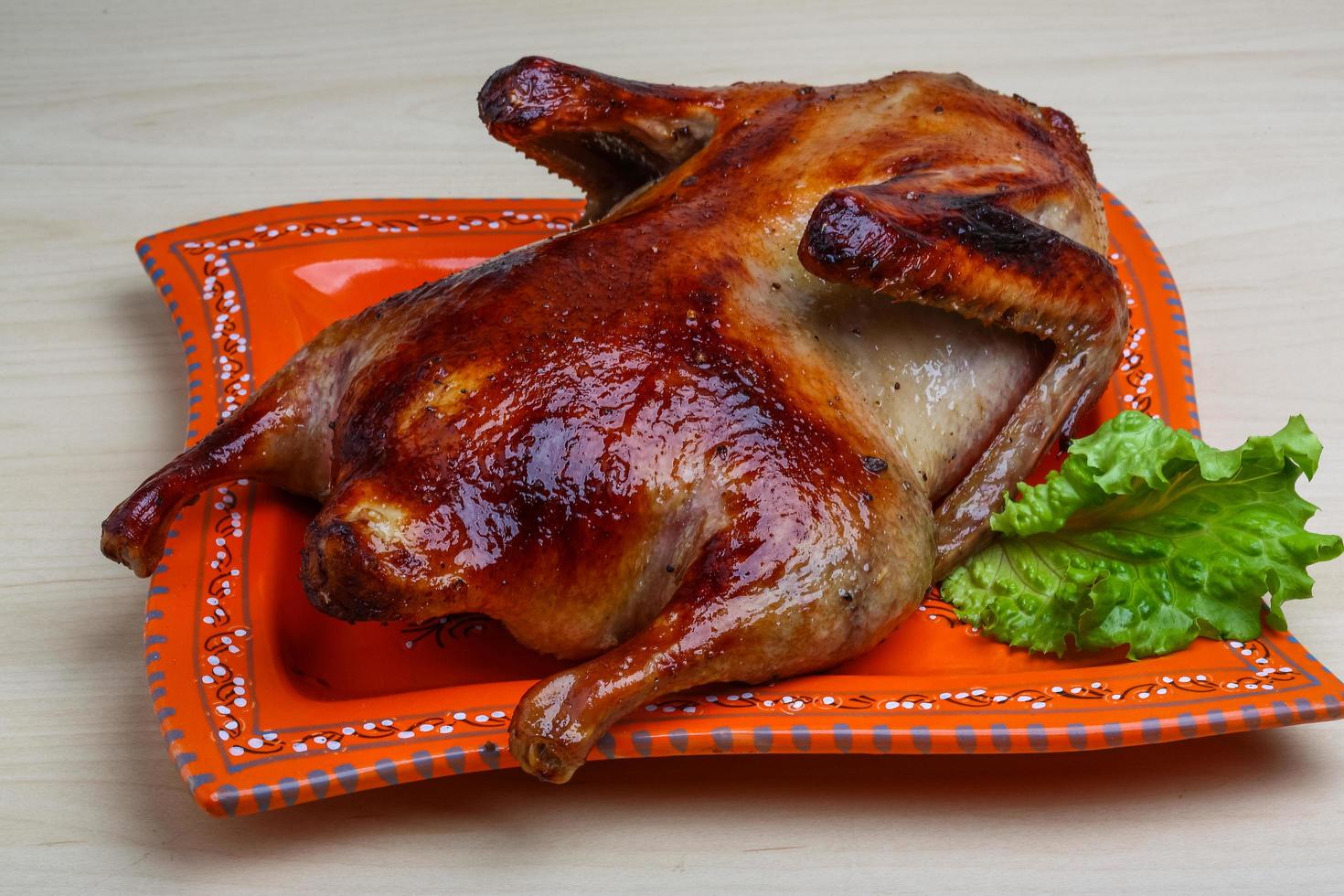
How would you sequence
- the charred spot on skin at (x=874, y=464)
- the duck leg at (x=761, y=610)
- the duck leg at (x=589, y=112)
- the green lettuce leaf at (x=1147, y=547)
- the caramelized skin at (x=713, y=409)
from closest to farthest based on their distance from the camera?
the duck leg at (x=761, y=610), the caramelized skin at (x=713, y=409), the charred spot on skin at (x=874, y=464), the green lettuce leaf at (x=1147, y=547), the duck leg at (x=589, y=112)

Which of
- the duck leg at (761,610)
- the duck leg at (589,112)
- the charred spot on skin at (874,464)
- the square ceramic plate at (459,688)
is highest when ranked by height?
the duck leg at (589,112)

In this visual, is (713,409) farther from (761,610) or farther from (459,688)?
(459,688)

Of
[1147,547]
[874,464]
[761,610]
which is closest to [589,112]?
[874,464]

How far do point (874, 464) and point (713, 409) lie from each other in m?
0.36

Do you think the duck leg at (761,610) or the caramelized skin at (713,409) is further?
the caramelized skin at (713,409)

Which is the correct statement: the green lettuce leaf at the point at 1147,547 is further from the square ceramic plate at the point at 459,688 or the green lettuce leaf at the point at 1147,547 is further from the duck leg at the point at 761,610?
the duck leg at the point at 761,610

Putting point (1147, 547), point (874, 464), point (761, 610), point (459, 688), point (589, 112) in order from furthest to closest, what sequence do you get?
point (589, 112), point (1147, 547), point (874, 464), point (459, 688), point (761, 610)

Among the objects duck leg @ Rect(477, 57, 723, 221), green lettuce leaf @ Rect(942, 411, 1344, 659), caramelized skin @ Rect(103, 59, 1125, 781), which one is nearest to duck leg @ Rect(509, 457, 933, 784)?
caramelized skin @ Rect(103, 59, 1125, 781)

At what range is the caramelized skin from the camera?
9.68 ft

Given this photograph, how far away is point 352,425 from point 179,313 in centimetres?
127

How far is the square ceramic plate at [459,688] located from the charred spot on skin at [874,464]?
1.37 feet

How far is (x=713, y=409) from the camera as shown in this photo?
3.11m

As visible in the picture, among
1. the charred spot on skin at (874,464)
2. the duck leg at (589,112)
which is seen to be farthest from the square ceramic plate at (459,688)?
the duck leg at (589,112)

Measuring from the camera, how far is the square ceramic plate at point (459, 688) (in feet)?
9.55
